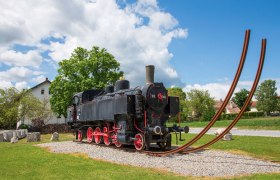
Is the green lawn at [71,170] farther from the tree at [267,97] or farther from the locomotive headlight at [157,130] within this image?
the tree at [267,97]

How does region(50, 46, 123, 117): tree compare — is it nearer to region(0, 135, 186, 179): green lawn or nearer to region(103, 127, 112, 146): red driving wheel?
region(103, 127, 112, 146): red driving wheel

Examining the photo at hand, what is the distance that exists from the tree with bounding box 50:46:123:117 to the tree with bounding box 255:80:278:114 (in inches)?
2338

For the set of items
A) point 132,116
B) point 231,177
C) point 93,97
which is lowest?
point 231,177

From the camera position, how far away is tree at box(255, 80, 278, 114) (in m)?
84.9

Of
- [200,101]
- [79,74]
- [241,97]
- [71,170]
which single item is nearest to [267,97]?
[241,97]

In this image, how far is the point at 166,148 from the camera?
47.1 ft

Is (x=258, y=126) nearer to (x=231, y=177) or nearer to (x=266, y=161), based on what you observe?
(x=266, y=161)

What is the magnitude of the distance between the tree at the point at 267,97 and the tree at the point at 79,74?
59.4 metres

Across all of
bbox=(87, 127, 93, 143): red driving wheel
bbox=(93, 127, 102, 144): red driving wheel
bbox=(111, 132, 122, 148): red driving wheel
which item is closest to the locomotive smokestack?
bbox=(111, 132, 122, 148): red driving wheel

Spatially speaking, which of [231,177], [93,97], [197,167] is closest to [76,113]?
[93,97]

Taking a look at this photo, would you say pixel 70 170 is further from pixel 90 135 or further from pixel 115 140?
pixel 90 135

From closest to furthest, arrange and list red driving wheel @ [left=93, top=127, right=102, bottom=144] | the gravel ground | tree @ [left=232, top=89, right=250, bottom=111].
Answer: the gravel ground → red driving wheel @ [left=93, top=127, right=102, bottom=144] → tree @ [left=232, top=89, right=250, bottom=111]

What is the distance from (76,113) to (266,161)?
45.0ft

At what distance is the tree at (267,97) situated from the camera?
8488 centimetres
